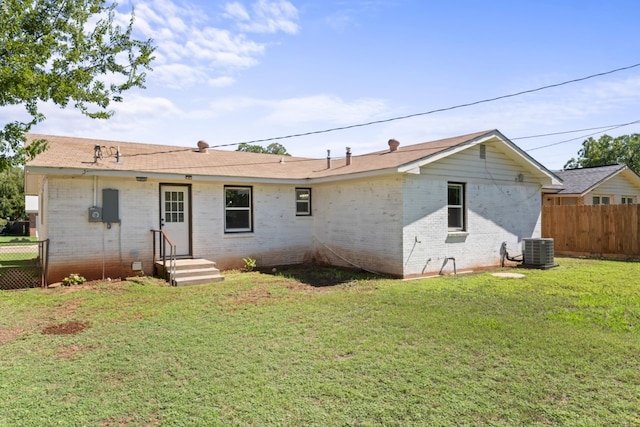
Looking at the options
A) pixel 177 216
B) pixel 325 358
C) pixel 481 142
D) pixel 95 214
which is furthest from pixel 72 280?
Result: pixel 481 142

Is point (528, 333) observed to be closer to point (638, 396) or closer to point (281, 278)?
point (638, 396)

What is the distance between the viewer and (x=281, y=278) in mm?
10547

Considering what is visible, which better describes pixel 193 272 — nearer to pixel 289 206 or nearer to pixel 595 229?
pixel 289 206

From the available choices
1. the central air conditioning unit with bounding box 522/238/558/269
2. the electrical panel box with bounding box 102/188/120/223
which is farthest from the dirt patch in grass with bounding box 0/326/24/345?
the central air conditioning unit with bounding box 522/238/558/269

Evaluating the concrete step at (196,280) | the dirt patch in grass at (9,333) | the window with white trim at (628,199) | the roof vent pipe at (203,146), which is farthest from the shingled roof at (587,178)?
the dirt patch in grass at (9,333)

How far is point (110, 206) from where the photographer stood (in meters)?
10.1

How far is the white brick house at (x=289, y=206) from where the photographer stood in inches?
391

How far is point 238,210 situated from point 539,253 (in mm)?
9206

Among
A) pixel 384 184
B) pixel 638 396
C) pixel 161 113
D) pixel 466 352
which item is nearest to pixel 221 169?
pixel 161 113

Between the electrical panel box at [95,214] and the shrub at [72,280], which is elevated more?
the electrical panel box at [95,214]

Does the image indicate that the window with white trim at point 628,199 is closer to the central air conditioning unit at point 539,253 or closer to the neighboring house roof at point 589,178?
the neighboring house roof at point 589,178

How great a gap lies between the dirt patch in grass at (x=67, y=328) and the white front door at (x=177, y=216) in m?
4.95

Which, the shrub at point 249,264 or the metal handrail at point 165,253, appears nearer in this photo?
the metal handrail at point 165,253

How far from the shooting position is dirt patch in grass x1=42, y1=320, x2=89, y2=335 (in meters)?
5.83
